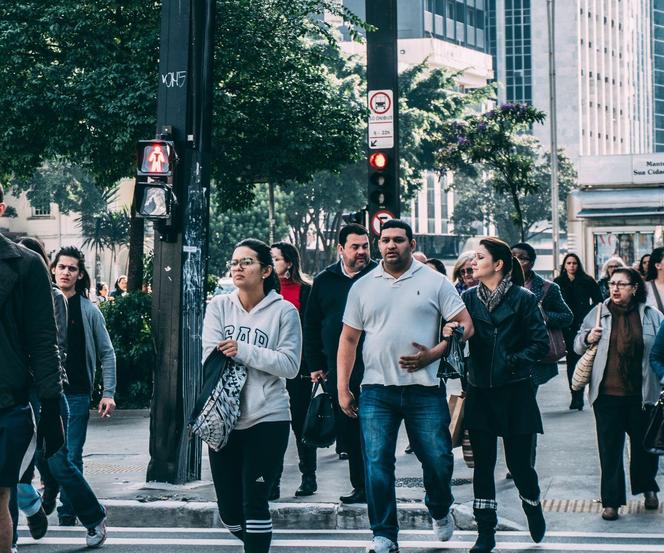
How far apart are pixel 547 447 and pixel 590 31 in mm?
118917

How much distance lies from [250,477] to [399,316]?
1.34m

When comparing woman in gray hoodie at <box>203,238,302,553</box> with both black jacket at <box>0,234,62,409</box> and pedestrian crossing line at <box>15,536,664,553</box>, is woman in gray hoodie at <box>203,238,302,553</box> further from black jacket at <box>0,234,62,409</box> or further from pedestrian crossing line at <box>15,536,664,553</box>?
pedestrian crossing line at <box>15,536,664,553</box>

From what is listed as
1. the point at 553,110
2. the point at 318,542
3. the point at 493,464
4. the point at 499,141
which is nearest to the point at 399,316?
the point at 493,464

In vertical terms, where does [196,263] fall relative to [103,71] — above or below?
below

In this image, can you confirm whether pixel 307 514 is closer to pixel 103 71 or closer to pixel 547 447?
pixel 547 447

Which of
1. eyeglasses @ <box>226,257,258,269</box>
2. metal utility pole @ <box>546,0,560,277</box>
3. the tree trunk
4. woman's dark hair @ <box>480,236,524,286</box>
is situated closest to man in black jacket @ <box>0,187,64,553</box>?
eyeglasses @ <box>226,257,258,269</box>

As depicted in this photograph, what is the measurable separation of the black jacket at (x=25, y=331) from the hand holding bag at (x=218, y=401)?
91 cm

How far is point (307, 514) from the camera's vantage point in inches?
342

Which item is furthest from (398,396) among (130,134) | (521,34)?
(521,34)

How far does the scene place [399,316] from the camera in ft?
23.7

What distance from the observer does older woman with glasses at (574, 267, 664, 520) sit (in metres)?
8.70

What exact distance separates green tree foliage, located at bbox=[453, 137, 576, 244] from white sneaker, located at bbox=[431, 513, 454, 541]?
2596 inches

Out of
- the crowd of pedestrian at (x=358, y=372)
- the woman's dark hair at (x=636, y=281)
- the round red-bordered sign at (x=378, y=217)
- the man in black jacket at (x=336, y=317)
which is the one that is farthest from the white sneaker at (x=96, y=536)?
the round red-bordered sign at (x=378, y=217)

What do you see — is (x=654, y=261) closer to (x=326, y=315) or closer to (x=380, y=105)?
(x=326, y=315)
